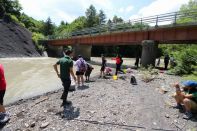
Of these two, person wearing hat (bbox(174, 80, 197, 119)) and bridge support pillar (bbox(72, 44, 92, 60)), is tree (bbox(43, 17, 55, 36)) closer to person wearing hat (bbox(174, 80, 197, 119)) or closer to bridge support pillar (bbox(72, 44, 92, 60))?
bridge support pillar (bbox(72, 44, 92, 60))

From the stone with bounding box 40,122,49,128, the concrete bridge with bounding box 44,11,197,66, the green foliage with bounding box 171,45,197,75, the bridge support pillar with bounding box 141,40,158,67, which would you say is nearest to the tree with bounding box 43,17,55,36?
the concrete bridge with bounding box 44,11,197,66

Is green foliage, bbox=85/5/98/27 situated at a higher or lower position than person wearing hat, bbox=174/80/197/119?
higher

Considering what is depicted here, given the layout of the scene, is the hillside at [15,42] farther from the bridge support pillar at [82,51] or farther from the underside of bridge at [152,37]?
the underside of bridge at [152,37]

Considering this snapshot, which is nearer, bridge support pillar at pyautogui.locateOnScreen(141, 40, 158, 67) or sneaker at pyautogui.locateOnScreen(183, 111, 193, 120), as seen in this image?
sneaker at pyautogui.locateOnScreen(183, 111, 193, 120)

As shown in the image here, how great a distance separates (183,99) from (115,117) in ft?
7.91

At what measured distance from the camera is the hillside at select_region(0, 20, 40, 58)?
48.7 metres

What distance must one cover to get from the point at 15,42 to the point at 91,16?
6495cm

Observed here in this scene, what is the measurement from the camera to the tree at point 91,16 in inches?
4409

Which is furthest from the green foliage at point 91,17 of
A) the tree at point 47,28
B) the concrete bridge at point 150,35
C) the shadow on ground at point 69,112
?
the shadow on ground at point 69,112

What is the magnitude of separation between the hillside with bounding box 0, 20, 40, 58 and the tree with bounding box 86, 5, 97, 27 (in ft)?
171

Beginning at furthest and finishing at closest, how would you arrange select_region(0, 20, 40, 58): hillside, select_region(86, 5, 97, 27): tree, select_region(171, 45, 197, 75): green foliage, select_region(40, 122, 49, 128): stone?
select_region(86, 5, 97, 27): tree
select_region(0, 20, 40, 58): hillside
select_region(171, 45, 197, 75): green foliage
select_region(40, 122, 49, 128): stone

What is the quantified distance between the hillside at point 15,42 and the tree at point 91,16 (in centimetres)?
5221

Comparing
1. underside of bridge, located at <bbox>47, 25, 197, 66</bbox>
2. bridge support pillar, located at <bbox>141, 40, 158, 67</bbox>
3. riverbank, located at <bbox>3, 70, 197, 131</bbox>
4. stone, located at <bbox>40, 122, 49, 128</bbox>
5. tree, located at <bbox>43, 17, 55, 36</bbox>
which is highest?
tree, located at <bbox>43, 17, 55, 36</bbox>

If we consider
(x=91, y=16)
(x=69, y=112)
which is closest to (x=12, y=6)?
(x=91, y=16)
